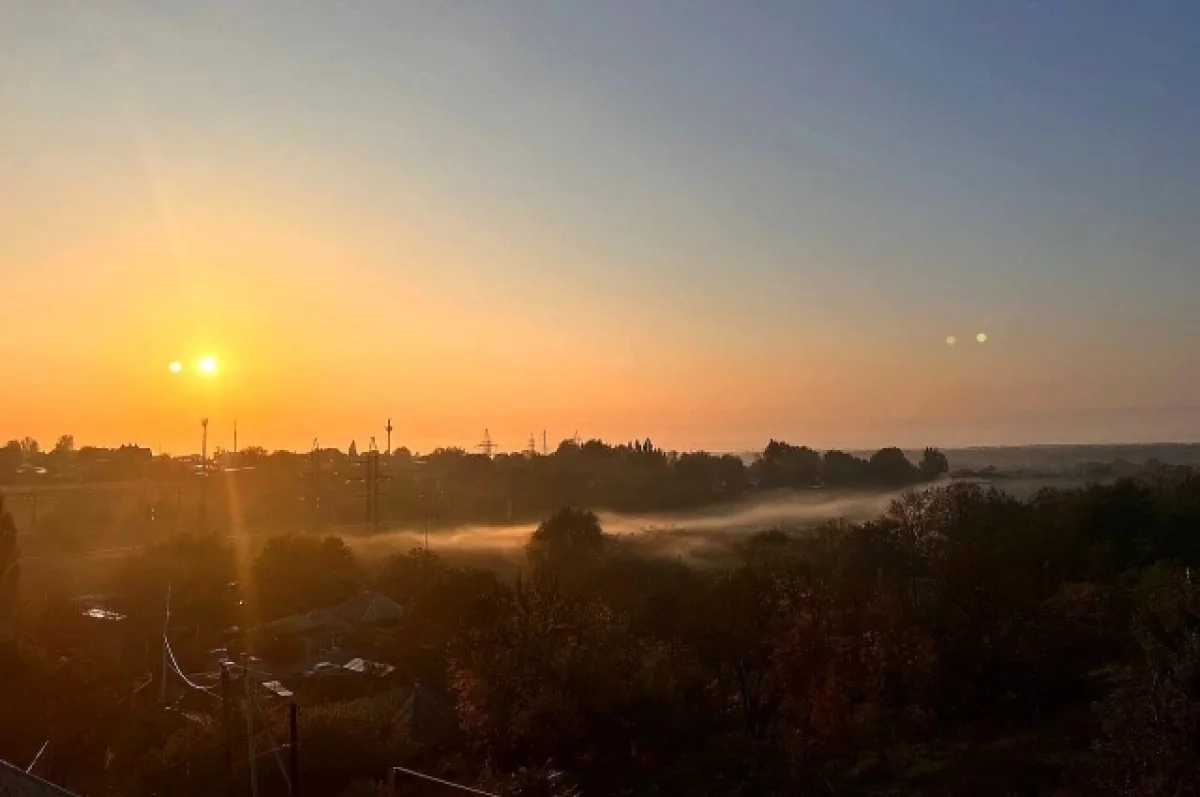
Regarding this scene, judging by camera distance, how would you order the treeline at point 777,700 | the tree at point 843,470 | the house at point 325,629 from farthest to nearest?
the tree at point 843,470
the house at point 325,629
the treeline at point 777,700

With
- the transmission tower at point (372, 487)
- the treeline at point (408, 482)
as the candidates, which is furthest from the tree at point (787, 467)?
the transmission tower at point (372, 487)

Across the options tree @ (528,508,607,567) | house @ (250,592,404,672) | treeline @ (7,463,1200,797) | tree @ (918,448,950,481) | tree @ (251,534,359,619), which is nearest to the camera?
treeline @ (7,463,1200,797)

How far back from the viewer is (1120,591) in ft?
82.9

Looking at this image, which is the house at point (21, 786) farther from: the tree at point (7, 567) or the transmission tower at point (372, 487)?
the transmission tower at point (372, 487)

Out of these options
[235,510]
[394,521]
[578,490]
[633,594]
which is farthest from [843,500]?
[633,594]

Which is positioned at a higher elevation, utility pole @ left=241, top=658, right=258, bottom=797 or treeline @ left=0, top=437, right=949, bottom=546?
treeline @ left=0, top=437, right=949, bottom=546

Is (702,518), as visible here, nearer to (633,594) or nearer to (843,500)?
(843,500)

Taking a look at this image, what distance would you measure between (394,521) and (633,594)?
76812 millimetres

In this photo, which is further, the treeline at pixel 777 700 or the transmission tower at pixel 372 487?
the transmission tower at pixel 372 487

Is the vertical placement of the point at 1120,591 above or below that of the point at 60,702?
above

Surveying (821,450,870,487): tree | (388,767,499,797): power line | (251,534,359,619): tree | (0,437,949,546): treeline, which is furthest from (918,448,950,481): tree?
(388,767,499,797): power line

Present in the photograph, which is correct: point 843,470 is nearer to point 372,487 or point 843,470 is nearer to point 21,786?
point 372,487

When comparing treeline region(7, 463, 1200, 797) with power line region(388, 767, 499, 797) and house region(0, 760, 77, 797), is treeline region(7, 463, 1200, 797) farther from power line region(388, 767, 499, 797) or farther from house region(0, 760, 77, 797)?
house region(0, 760, 77, 797)

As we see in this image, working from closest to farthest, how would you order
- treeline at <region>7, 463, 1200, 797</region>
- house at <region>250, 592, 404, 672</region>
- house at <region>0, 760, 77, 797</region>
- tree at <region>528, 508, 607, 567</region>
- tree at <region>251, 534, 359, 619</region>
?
house at <region>0, 760, 77, 797</region> < treeline at <region>7, 463, 1200, 797</region> < house at <region>250, 592, 404, 672</region> < tree at <region>251, 534, 359, 619</region> < tree at <region>528, 508, 607, 567</region>
